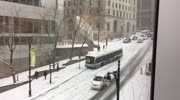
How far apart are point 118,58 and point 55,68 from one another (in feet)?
0.71

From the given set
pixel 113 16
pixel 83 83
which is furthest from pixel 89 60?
pixel 113 16

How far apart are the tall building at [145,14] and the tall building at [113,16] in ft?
0.06

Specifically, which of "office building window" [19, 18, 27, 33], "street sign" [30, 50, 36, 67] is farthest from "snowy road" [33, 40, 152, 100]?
"office building window" [19, 18, 27, 33]

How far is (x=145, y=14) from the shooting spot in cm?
65

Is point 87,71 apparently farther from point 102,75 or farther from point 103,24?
point 103,24

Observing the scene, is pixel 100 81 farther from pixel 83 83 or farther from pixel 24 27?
pixel 24 27

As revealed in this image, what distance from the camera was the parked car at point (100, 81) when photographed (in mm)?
651

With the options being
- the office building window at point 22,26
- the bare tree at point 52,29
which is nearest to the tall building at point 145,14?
the bare tree at point 52,29

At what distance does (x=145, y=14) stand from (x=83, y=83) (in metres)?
0.31

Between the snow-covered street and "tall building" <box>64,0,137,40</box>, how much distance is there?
0.04 m

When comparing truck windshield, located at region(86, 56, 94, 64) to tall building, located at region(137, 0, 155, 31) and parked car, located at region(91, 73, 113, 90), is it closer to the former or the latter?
parked car, located at region(91, 73, 113, 90)

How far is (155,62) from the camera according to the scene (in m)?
0.60

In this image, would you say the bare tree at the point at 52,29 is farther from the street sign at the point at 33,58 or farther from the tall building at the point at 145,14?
the tall building at the point at 145,14

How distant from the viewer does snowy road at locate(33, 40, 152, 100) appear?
2.14ft
